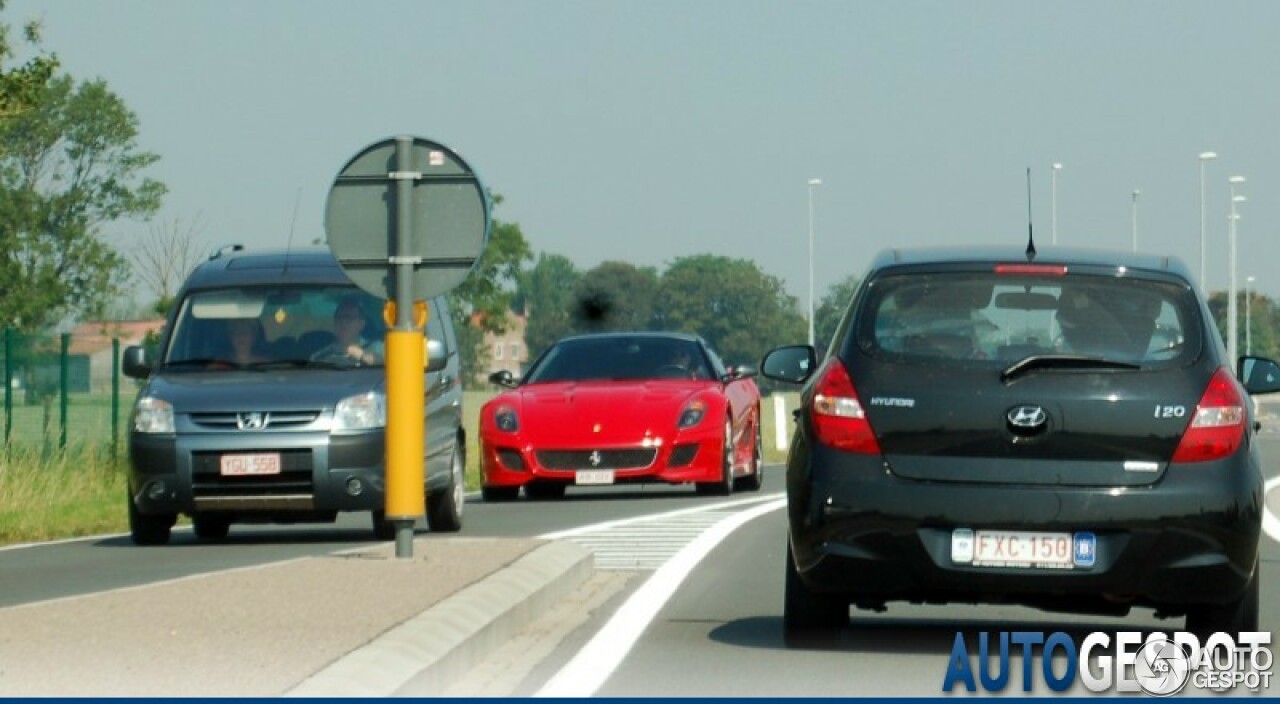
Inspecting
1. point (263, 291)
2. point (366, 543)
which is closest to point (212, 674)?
point (366, 543)

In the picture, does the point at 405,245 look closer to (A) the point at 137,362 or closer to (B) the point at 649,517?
(A) the point at 137,362

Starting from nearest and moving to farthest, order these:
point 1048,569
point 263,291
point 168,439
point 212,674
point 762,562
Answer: point 212,674 → point 1048,569 → point 762,562 → point 168,439 → point 263,291

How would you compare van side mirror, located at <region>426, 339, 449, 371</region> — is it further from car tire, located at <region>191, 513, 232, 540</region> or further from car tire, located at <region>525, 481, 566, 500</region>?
car tire, located at <region>525, 481, 566, 500</region>

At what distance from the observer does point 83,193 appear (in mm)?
106312

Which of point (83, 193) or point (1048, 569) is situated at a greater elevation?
point (83, 193)

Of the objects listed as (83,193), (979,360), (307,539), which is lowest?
(307,539)

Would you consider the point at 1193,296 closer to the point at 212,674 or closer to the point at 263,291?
the point at 212,674

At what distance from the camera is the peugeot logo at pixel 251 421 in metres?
18.1

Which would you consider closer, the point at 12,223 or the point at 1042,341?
the point at 1042,341

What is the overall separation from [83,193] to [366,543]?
297 feet

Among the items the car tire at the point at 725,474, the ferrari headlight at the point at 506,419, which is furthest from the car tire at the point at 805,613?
the car tire at the point at 725,474

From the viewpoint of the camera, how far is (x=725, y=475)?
82.1ft

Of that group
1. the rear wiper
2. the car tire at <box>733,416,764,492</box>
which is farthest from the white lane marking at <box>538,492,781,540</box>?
the rear wiper

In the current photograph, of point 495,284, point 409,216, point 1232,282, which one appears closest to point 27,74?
point 409,216
